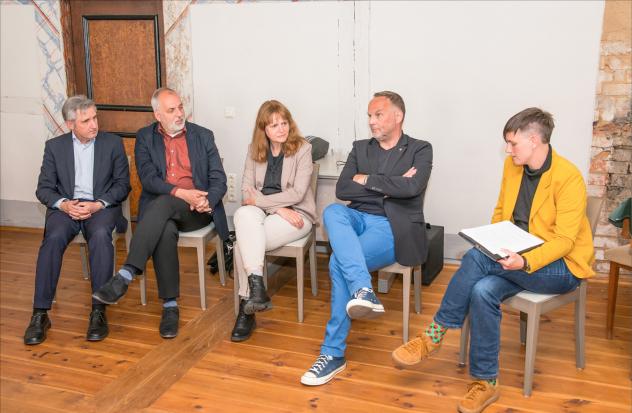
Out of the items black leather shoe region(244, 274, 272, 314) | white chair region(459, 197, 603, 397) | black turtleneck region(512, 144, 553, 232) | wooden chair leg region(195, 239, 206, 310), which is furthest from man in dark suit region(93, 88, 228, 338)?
black turtleneck region(512, 144, 553, 232)

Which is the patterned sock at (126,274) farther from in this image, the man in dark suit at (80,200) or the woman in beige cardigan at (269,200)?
the woman in beige cardigan at (269,200)

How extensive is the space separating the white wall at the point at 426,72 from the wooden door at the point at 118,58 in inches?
15.4

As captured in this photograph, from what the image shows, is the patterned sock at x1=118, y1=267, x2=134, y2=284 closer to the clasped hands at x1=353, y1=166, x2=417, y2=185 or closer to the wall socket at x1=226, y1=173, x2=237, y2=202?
the clasped hands at x1=353, y1=166, x2=417, y2=185

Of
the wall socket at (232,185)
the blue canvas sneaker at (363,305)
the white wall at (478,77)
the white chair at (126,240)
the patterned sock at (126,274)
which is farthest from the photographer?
the wall socket at (232,185)

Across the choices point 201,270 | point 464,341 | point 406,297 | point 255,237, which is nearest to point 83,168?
point 201,270

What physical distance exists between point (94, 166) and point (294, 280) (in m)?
1.37

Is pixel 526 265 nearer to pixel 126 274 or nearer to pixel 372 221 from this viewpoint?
pixel 372 221

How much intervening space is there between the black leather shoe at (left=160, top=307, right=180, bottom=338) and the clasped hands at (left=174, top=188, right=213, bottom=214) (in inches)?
Result: 21.6

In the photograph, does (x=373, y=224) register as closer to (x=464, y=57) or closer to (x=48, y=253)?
(x=464, y=57)

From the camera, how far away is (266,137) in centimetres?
357

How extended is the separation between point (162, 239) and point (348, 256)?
41.5 inches

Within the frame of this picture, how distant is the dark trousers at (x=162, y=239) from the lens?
3311 mm

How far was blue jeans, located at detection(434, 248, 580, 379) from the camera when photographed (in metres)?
2.61

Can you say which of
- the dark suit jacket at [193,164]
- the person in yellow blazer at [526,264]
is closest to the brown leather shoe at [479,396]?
the person in yellow blazer at [526,264]
